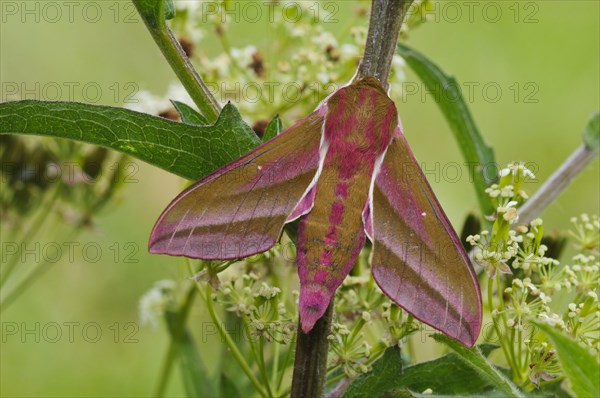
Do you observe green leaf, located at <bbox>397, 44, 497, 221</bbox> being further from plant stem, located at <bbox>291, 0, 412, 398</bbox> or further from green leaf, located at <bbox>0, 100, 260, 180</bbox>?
green leaf, located at <bbox>0, 100, 260, 180</bbox>

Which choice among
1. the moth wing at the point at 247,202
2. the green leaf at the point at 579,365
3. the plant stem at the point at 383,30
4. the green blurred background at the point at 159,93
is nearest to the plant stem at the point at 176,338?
the moth wing at the point at 247,202

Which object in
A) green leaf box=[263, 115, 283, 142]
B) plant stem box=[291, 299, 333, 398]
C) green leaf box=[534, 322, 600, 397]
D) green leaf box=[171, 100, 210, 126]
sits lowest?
green leaf box=[534, 322, 600, 397]

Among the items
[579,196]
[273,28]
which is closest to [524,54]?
[579,196]

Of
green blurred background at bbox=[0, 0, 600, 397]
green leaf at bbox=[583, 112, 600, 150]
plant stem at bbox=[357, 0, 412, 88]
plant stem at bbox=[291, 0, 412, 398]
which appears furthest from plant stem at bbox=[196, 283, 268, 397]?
green blurred background at bbox=[0, 0, 600, 397]

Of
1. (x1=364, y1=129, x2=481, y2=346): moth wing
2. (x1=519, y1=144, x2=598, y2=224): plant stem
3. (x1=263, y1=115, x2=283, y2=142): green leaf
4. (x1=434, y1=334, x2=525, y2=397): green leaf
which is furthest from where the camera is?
(x1=519, y1=144, x2=598, y2=224): plant stem

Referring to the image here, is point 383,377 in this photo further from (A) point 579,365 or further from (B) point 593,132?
(B) point 593,132

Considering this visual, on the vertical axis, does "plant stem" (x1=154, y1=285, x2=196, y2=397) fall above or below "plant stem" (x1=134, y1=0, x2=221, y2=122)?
below

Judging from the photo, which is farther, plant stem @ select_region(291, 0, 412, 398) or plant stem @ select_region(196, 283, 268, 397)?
plant stem @ select_region(196, 283, 268, 397)

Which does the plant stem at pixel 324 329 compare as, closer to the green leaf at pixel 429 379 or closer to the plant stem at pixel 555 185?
the green leaf at pixel 429 379
